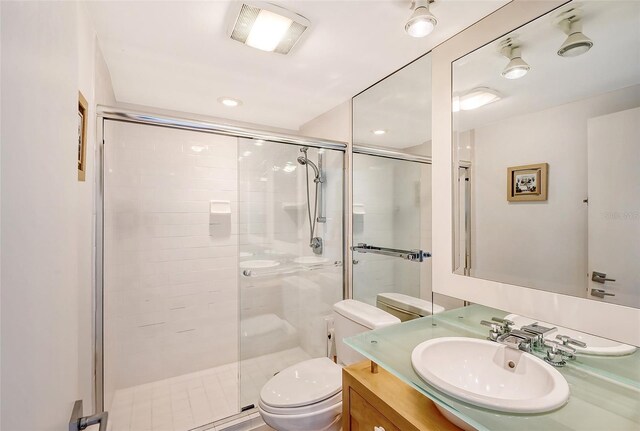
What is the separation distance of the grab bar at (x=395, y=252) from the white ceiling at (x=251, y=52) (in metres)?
1.16

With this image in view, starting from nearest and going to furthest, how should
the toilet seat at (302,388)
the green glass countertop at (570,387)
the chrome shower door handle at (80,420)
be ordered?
the chrome shower door handle at (80,420) → the green glass countertop at (570,387) → the toilet seat at (302,388)

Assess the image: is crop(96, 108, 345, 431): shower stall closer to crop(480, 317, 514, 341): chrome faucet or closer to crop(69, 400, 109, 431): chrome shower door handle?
crop(480, 317, 514, 341): chrome faucet

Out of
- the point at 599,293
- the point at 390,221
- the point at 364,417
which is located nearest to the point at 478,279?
the point at 599,293

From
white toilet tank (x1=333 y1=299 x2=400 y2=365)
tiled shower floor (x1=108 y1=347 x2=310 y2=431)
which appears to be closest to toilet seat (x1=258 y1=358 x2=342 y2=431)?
white toilet tank (x1=333 y1=299 x2=400 y2=365)

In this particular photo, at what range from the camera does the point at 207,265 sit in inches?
104

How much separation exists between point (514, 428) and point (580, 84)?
1217 mm

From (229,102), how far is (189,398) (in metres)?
2.38

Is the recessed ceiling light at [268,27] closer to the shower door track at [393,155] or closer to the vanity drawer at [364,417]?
the shower door track at [393,155]

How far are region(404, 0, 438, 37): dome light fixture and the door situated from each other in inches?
28.3

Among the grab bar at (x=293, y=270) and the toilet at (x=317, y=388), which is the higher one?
the grab bar at (x=293, y=270)

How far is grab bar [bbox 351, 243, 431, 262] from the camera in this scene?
1709 millimetres

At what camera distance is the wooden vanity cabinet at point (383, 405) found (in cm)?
94

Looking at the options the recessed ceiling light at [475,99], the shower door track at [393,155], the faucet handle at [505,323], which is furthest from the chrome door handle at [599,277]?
the recessed ceiling light at [475,99]

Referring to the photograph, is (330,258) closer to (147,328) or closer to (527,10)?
(147,328)
